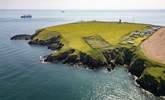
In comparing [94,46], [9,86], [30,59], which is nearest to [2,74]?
[9,86]

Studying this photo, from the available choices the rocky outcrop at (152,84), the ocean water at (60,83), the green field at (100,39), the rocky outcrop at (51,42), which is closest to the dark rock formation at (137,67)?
the green field at (100,39)

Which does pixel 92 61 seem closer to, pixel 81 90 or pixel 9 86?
pixel 81 90

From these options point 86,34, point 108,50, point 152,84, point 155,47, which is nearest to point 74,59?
point 108,50

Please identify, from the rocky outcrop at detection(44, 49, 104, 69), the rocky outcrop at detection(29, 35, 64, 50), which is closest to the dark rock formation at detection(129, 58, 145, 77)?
the rocky outcrop at detection(44, 49, 104, 69)

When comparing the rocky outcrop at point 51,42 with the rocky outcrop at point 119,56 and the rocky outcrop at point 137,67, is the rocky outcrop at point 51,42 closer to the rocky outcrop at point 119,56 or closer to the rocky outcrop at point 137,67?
the rocky outcrop at point 119,56

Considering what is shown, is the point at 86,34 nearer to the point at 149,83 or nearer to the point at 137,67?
the point at 137,67
